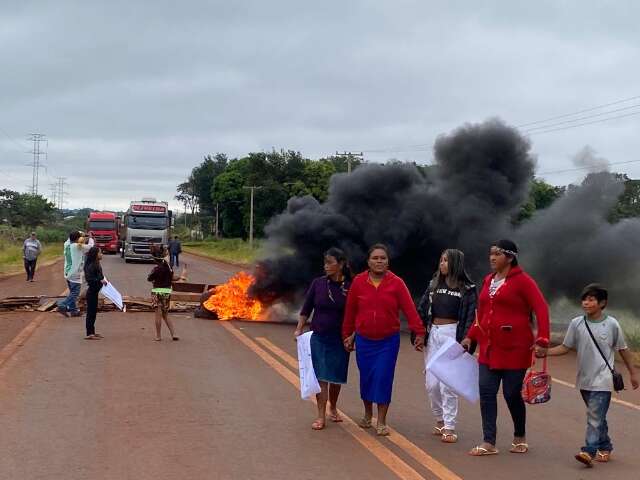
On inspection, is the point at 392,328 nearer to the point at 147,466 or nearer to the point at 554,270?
the point at 147,466

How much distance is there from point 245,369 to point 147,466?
4680 mm

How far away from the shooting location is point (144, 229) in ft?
138

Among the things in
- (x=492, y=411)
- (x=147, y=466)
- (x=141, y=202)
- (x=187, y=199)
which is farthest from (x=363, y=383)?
(x=187, y=199)

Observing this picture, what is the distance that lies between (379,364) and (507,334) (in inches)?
47.4

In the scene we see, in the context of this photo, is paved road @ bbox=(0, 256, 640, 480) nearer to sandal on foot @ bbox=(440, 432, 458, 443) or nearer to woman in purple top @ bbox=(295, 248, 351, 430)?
sandal on foot @ bbox=(440, 432, 458, 443)

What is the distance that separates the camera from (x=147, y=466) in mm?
5703

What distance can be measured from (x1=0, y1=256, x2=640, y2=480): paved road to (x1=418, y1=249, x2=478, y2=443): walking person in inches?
10.4

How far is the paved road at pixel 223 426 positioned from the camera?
5758 mm

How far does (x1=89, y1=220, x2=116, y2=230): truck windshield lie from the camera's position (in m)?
54.5

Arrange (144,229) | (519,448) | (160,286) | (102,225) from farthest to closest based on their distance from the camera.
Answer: (102,225)
(144,229)
(160,286)
(519,448)

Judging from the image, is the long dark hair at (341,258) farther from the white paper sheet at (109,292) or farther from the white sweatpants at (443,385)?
the white paper sheet at (109,292)

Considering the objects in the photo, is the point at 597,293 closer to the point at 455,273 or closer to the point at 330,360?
the point at 455,273

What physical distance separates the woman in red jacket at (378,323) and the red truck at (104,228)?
164 ft

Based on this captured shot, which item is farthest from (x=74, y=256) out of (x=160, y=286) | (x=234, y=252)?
(x=234, y=252)
